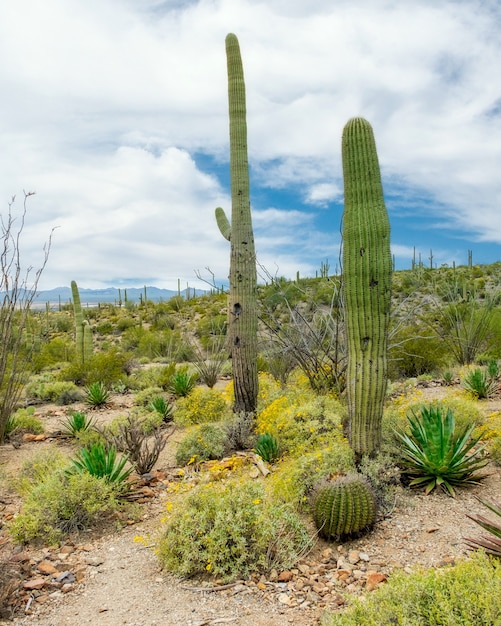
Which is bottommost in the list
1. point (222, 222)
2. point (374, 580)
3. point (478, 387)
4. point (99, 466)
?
point (374, 580)

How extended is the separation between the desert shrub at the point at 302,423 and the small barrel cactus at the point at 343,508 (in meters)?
1.70

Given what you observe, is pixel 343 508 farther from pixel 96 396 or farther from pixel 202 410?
pixel 96 396

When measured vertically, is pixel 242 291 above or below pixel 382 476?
above

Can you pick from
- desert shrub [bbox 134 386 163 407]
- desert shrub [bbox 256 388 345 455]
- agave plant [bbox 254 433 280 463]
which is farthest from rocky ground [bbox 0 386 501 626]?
desert shrub [bbox 134 386 163 407]

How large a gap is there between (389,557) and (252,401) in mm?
4843

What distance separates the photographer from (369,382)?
5.73 meters

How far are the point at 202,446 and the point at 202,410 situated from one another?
2.13 metres

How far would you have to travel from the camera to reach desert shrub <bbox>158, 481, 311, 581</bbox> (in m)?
4.25

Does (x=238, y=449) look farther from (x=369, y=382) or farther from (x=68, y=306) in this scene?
(x=68, y=306)

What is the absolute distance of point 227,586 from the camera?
4.05 m

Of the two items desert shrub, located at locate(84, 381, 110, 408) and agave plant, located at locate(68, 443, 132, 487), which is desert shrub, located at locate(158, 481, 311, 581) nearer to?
agave plant, located at locate(68, 443, 132, 487)

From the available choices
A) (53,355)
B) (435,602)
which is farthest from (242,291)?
(53,355)

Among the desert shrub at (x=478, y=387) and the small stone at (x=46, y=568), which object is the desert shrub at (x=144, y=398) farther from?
the small stone at (x=46, y=568)

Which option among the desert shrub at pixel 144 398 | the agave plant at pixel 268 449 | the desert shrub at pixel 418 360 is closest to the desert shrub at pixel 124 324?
the desert shrub at pixel 144 398
